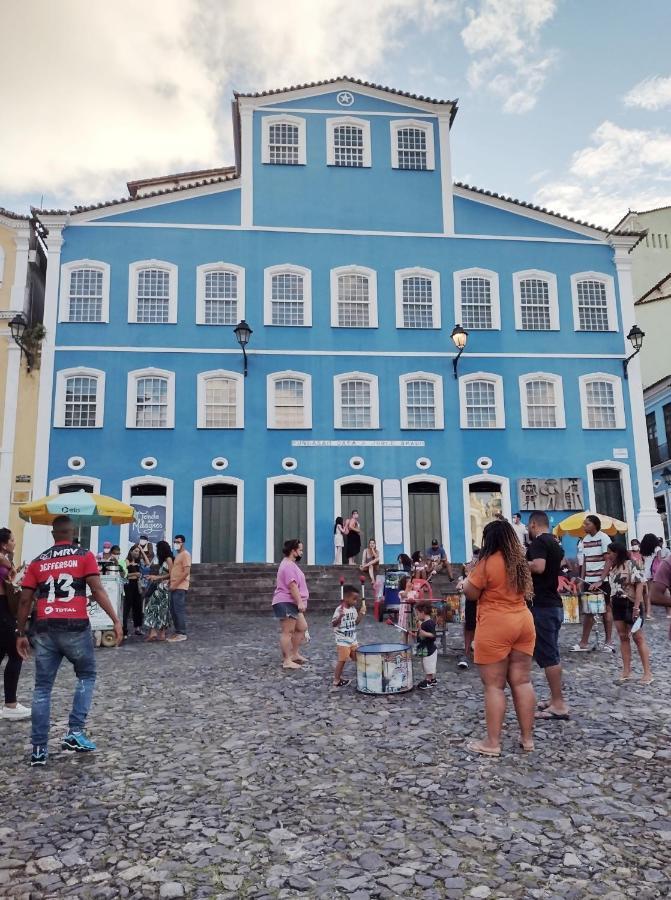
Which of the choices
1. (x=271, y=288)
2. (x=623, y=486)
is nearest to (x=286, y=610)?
(x=271, y=288)

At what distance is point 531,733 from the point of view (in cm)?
575

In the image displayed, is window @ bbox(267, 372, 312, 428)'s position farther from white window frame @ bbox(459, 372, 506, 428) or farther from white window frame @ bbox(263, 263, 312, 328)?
white window frame @ bbox(459, 372, 506, 428)

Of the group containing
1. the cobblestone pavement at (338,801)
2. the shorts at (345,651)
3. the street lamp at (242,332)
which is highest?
the street lamp at (242,332)

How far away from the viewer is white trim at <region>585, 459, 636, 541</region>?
22.4 m

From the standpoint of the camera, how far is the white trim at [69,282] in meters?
22.2

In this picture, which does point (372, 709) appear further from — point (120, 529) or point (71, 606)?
point (120, 529)

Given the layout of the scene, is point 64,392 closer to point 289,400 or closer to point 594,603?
point 289,400

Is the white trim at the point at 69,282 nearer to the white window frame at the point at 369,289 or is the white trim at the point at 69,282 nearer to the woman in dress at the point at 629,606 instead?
the white window frame at the point at 369,289

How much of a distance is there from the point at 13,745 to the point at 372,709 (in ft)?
11.1

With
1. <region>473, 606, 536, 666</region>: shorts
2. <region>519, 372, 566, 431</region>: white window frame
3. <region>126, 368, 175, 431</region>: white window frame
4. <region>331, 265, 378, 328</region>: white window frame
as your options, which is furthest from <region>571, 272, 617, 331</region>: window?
<region>473, 606, 536, 666</region>: shorts

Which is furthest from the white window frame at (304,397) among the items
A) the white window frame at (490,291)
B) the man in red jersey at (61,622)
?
the man in red jersey at (61,622)

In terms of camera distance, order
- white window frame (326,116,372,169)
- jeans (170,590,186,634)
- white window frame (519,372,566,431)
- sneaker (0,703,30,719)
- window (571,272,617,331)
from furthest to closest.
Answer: white window frame (326,116,372,169) < window (571,272,617,331) < white window frame (519,372,566,431) < jeans (170,590,186,634) < sneaker (0,703,30,719)

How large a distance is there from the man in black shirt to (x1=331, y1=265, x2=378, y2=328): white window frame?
17.0 m

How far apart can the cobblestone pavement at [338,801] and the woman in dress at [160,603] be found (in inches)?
189
